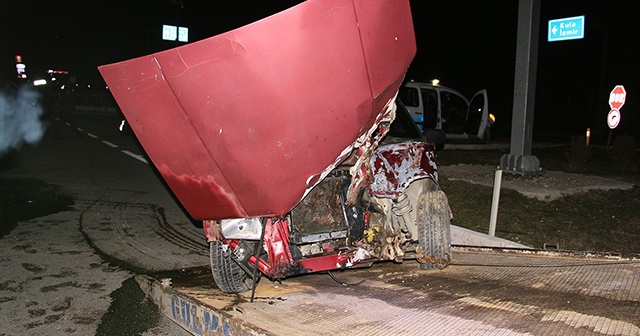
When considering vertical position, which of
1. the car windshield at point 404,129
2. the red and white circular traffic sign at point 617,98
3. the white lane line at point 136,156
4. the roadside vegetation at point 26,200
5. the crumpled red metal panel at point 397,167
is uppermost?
the red and white circular traffic sign at point 617,98

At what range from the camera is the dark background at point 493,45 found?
38438 mm

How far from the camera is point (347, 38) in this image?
330 centimetres

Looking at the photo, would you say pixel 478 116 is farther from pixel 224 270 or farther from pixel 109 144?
pixel 224 270

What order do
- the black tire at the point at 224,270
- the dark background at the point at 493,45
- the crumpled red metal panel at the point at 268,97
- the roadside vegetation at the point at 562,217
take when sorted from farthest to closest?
the dark background at the point at 493,45 → the roadside vegetation at the point at 562,217 → the black tire at the point at 224,270 → the crumpled red metal panel at the point at 268,97

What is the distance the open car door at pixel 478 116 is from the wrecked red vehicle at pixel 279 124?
50.7 ft

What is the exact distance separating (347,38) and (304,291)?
→ 87.4 inches

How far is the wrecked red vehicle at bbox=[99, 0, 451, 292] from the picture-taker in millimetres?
3242

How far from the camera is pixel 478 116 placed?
19.5 meters

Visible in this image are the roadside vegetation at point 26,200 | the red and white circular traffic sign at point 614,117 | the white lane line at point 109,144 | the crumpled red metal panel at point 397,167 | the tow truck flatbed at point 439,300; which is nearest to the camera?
the tow truck flatbed at point 439,300

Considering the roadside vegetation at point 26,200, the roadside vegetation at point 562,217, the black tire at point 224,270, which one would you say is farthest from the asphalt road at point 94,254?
the roadside vegetation at point 562,217

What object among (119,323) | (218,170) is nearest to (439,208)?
(218,170)

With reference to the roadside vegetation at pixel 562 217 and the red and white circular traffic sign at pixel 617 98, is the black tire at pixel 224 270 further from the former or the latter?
the red and white circular traffic sign at pixel 617 98

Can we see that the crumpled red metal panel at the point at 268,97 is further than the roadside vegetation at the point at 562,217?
No

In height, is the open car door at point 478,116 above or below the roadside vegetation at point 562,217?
above
